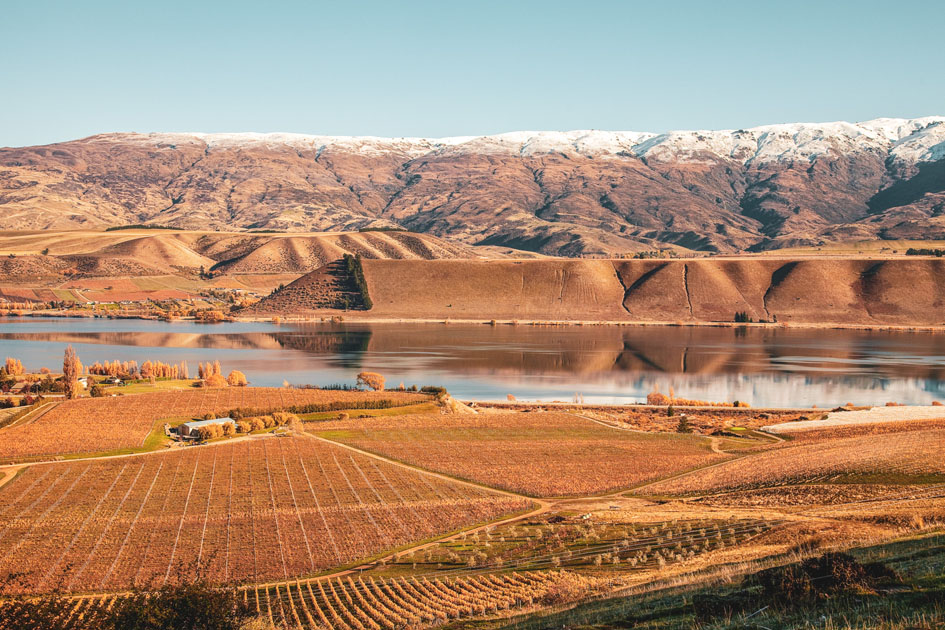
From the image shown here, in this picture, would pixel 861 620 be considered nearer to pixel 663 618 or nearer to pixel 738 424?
pixel 663 618

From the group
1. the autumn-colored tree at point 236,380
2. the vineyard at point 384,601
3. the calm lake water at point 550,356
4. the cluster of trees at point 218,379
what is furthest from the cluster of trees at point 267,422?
the vineyard at point 384,601

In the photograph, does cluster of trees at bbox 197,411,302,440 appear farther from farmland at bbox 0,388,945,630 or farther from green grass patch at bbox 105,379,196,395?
green grass patch at bbox 105,379,196,395

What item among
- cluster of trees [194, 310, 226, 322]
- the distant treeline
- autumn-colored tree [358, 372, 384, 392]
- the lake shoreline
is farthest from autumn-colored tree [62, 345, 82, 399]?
cluster of trees [194, 310, 226, 322]

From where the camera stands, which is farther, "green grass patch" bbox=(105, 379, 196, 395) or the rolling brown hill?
the rolling brown hill

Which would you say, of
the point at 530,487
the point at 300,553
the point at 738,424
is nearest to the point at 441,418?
the point at 530,487

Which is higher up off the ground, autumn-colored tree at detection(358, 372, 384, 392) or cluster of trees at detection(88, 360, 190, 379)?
cluster of trees at detection(88, 360, 190, 379)
